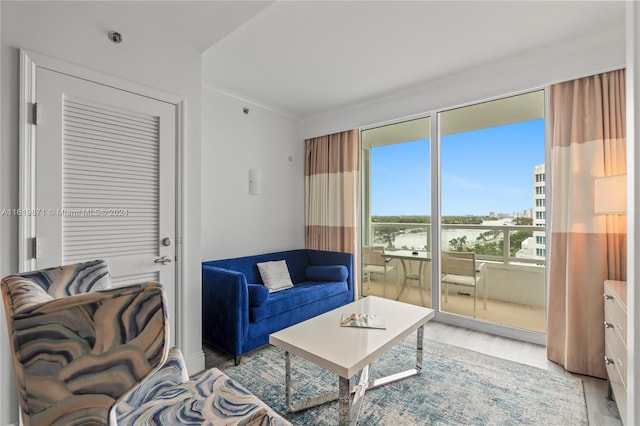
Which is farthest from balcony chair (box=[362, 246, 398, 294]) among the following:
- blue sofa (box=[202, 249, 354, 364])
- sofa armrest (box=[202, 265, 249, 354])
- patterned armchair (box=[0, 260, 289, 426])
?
patterned armchair (box=[0, 260, 289, 426])

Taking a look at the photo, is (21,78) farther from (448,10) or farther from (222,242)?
(448,10)

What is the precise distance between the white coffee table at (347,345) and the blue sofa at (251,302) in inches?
28.6

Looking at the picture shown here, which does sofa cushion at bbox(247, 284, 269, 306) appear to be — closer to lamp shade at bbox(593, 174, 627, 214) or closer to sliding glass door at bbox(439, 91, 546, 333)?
sliding glass door at bbox(439, 91, 546, 333)

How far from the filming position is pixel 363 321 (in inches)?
79.6

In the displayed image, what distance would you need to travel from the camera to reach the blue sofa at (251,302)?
2.46 meters

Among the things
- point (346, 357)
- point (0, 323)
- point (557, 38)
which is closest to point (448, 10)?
point (557, 38)

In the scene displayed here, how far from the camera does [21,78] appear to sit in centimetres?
157

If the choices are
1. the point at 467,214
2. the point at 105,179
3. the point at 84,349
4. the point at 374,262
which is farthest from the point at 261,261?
the point at 84,349

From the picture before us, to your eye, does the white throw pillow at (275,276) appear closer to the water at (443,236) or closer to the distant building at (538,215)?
the water at (443,236)

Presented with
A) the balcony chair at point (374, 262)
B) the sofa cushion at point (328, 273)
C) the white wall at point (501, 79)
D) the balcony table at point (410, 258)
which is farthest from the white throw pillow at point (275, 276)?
the white wall at point (501, 79)

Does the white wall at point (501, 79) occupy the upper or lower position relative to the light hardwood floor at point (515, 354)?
upper

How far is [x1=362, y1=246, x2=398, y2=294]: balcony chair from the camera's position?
392 centimetres

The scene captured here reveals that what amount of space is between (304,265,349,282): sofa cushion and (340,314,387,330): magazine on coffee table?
1356mm

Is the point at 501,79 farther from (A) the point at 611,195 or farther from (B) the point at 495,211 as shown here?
(A) the point at 611,195
